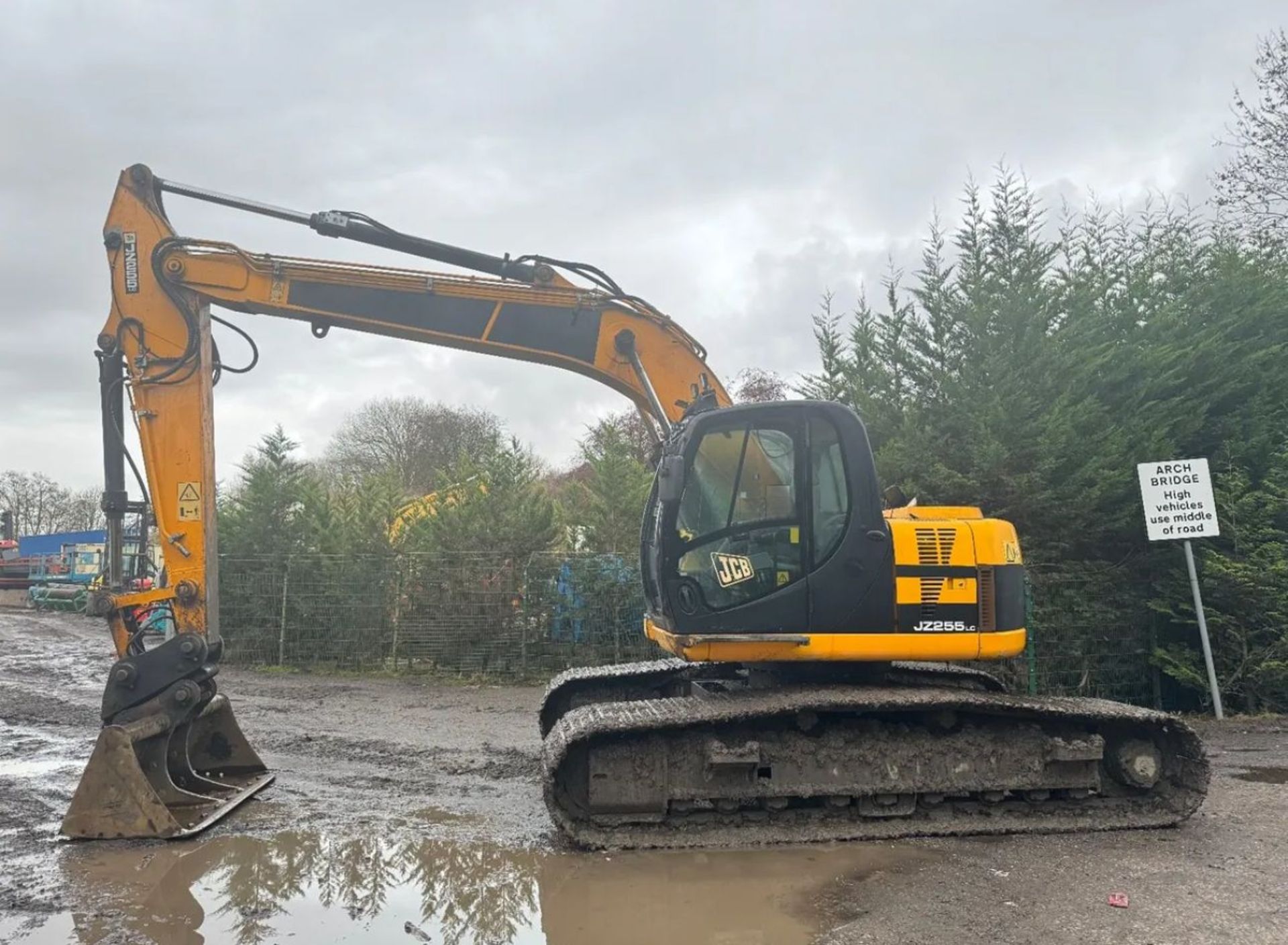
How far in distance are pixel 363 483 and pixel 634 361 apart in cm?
1067

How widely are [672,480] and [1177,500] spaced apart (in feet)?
19.6

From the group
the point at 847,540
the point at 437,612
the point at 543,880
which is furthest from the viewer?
the point at 437,612

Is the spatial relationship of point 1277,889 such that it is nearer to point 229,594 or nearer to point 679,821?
point 679,821

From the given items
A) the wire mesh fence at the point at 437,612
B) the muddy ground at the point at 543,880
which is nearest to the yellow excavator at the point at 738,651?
the muddy ground at the point at 543,880

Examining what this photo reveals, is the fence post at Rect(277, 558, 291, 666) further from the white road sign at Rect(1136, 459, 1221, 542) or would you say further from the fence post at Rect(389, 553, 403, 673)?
the white road sign at Rect(1136, 459, 1221, 542)

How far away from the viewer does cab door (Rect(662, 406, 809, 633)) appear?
584 cm

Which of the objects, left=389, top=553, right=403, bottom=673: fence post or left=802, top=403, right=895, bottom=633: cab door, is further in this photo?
left=389, top=553, right=403, bottom=673: fence post

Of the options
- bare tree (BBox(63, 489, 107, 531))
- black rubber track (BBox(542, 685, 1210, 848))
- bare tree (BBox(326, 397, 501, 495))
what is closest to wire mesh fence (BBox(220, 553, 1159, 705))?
black rubber track (BBox(542, 685, 1210, 848))

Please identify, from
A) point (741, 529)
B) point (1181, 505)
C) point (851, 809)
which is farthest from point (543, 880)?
point (1181, 505)

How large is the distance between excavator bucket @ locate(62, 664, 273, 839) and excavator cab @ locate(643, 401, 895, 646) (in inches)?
117

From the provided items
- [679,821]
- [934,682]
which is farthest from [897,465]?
[679,821]

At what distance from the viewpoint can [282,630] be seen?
567 inches

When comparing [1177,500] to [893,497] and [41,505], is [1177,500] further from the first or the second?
[41,505]

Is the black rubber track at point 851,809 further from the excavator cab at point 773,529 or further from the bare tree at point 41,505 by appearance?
the bare tree at point 41,505
